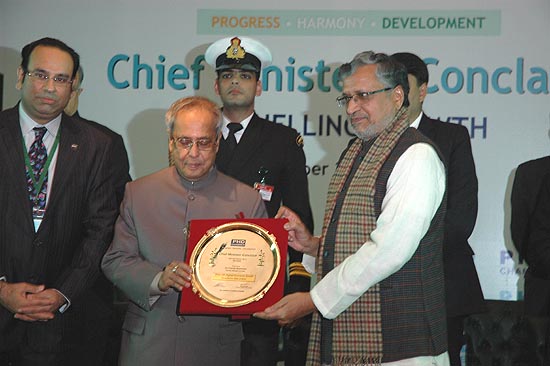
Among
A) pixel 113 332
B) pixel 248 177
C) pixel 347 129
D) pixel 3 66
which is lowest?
pixel 113 332

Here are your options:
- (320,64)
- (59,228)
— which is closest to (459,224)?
(59,228)

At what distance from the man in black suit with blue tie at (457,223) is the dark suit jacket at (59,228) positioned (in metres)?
1.43

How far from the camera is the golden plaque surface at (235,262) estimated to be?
2980 millimetres

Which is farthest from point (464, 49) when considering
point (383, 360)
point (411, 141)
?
point (383, 360)

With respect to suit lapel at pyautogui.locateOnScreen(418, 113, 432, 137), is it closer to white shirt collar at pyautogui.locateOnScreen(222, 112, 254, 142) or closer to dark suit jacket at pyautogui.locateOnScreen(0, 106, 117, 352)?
white shirt collar at pyautogui.locateOnScreen(222, 112, 254, 142)

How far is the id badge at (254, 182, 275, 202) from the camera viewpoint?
3873 mm

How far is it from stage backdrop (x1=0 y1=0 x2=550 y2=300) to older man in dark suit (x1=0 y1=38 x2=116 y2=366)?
208cm

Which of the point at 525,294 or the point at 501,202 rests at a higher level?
the point at 501,202

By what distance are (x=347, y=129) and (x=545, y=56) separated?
1.31 m

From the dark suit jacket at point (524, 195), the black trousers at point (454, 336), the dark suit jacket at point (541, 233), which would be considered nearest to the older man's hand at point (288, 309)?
the black trousers at point (454, 336)

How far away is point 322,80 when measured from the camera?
553 centimetres

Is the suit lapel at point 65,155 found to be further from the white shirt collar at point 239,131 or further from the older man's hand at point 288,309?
the older man's hand at point 288,309

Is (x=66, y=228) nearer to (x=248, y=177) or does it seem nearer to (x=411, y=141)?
(x=248, y=177)

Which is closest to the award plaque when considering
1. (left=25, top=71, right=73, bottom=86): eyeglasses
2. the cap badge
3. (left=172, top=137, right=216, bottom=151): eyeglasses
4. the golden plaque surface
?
the golden plaque surface
